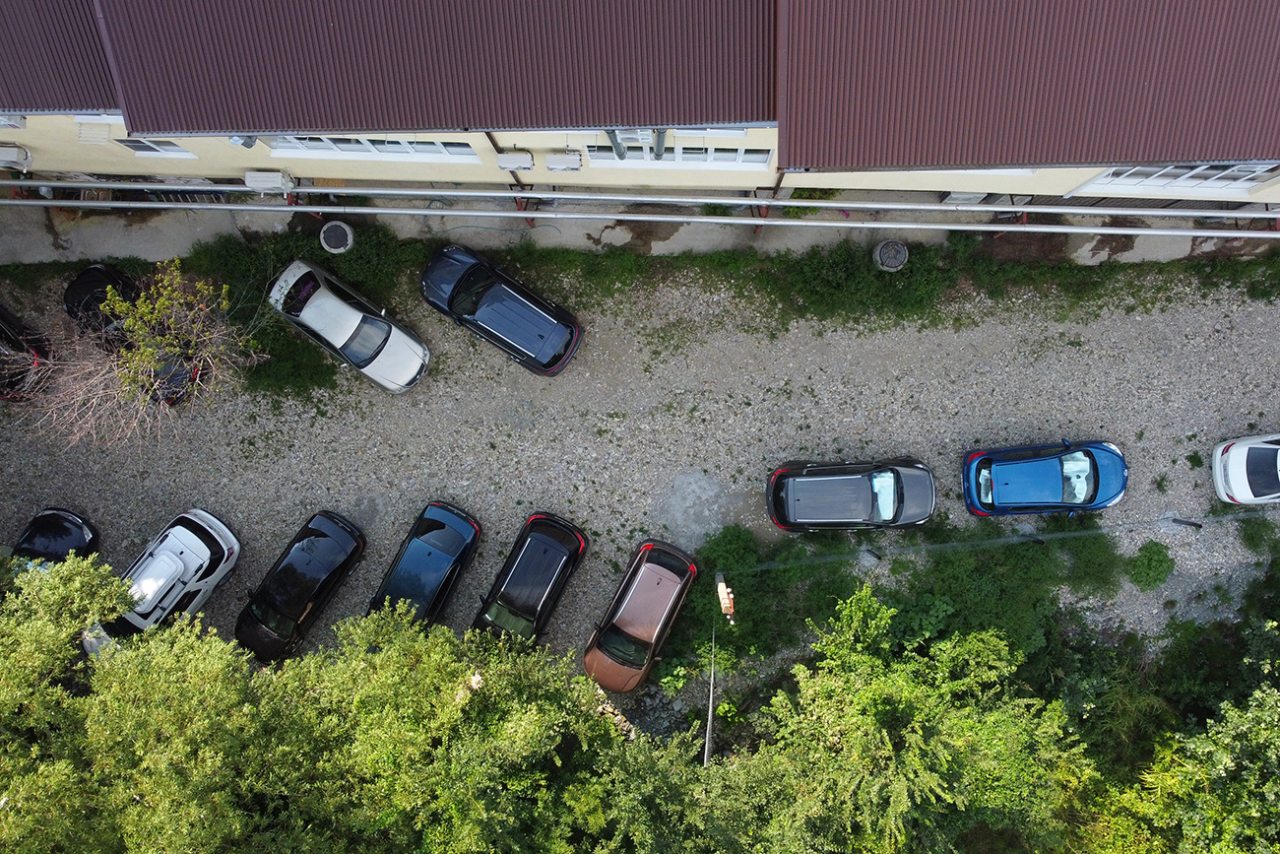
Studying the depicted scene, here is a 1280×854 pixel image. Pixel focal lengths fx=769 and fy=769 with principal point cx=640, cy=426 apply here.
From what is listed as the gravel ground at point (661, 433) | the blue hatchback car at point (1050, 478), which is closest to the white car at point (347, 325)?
the gravel ground at point (661, 433)

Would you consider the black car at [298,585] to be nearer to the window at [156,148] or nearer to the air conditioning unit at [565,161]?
the window at [156,148]

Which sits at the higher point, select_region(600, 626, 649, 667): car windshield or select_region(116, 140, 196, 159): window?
select_region(116, 140, 196, 159): window

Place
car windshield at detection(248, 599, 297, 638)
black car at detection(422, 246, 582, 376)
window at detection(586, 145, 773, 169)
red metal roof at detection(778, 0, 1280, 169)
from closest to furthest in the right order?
red metal roof at detection(778, 0, 1280, 169) → window at detection(586, 145, 773, 169) → black car at detection(422, 246, 582, 376) → car windshield at detection(248, 599, 297, 638)

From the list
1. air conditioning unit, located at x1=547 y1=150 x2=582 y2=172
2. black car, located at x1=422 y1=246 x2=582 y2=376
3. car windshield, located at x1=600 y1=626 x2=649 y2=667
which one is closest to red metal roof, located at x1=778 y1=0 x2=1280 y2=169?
air conditioning unit, located at x1=547 y1=150 x2=582 y2=172

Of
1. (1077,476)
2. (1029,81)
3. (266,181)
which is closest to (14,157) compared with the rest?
(266,181)

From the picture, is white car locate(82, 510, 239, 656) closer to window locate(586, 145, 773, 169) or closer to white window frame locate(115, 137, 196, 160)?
white window frame locate(115, 137, 196, 160)
